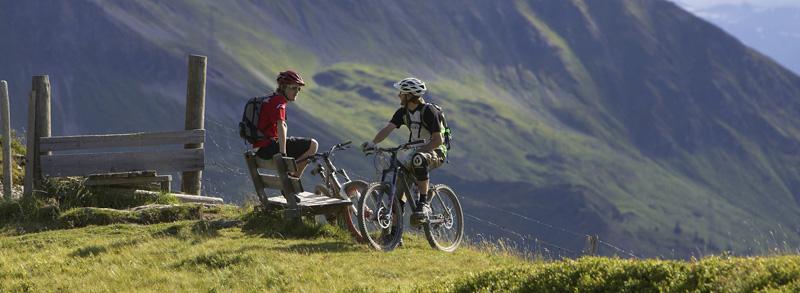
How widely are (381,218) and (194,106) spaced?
6.41m

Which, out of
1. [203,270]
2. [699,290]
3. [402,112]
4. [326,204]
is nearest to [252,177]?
[326,204]

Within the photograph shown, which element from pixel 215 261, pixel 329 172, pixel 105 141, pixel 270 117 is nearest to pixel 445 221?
pixel 329 172

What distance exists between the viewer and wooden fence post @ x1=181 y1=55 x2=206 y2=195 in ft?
66.6

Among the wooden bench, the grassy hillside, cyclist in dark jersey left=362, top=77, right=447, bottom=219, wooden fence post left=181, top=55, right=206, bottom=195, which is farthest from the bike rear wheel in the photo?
wooden fence post left=181, top=55, right=206, bottom=195

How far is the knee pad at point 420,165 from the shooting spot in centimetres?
1548

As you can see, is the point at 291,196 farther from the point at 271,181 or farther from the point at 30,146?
the point at 30,146

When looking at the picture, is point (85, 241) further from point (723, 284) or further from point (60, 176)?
point (723, 284)

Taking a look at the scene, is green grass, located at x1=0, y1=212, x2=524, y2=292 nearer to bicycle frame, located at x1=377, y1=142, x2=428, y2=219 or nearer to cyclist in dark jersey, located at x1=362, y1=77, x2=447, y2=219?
bicycle frame, located at x1=377, y1=142, x2=428, y2=219

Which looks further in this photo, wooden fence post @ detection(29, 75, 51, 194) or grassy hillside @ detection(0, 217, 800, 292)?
wooden fence post @ detection(29, 75, 51, 194)

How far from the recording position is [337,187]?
1628 cm

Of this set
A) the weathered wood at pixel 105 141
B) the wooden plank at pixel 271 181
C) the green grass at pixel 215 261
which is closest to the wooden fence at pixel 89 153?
the weathered wood at pixel 105 141

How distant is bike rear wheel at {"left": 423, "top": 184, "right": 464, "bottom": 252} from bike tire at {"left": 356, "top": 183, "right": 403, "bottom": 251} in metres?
0.59

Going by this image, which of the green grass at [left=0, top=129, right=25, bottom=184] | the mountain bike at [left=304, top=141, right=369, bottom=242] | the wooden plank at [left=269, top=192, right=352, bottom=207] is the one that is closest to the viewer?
the wooden plank at [left=269, top=192, right=352, bottom=207]

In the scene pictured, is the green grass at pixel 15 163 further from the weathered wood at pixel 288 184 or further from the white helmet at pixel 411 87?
the white helmet at pixel 411 87
